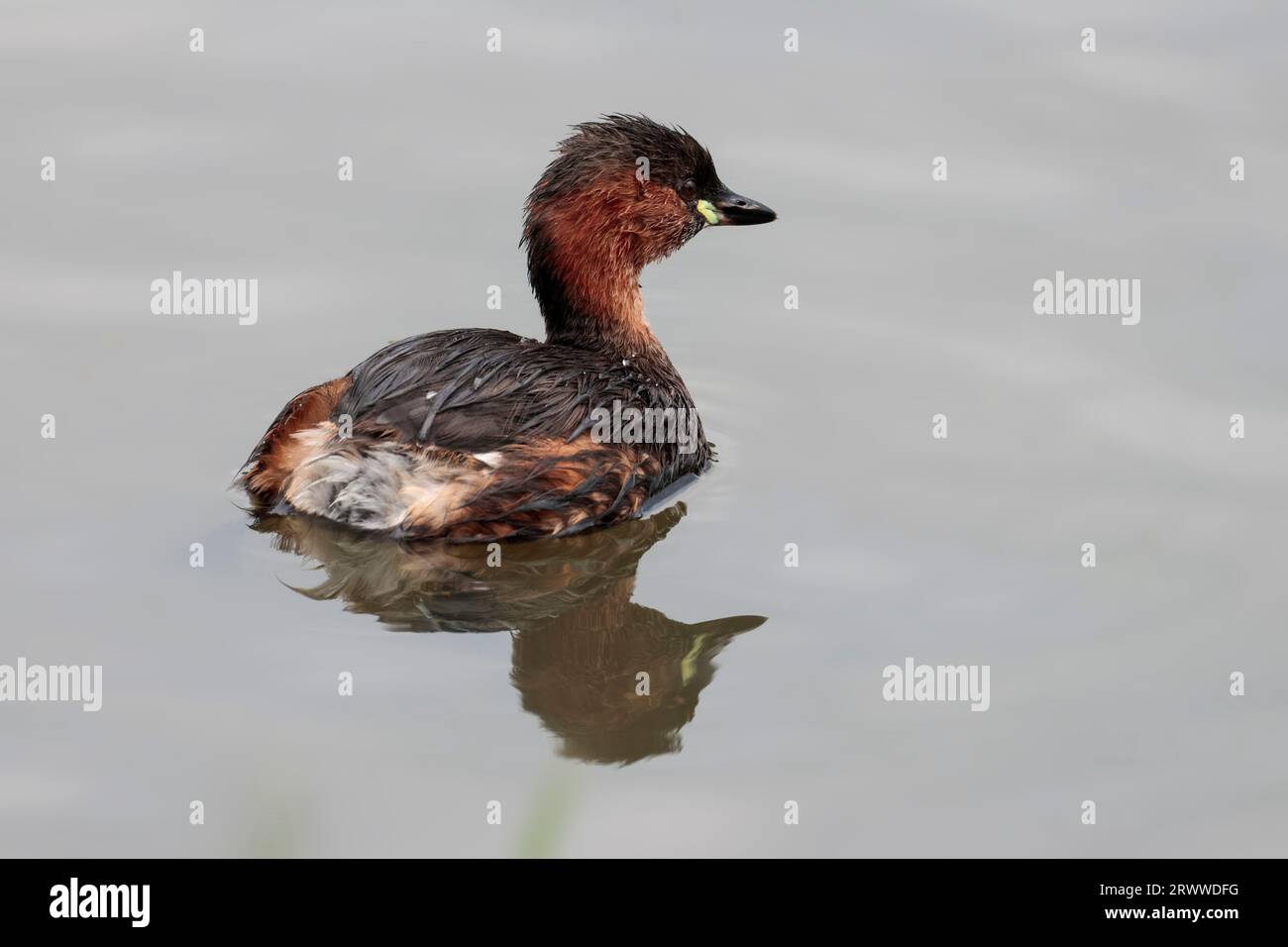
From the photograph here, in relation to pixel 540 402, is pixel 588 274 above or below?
above

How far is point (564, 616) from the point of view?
7504 mm

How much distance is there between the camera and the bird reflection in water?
6945mm

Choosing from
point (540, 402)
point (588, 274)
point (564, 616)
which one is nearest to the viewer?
point (564, 616)

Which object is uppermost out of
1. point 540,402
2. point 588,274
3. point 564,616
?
point 588,274

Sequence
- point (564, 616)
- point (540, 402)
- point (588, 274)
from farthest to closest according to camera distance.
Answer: point (588, 274) < point (540, 402) < point (564, 616)

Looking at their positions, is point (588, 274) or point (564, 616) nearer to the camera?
point (564, 616)

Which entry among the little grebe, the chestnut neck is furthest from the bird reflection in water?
the chestnut neck

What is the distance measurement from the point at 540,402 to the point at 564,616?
2.89 ft

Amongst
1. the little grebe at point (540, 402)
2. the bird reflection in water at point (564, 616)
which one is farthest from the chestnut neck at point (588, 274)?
the bird reflection in water at point (564, 616)

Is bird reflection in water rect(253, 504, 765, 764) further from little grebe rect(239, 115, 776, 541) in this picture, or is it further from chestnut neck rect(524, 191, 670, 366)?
chestnut neck rect(524, 191, 670, 366)

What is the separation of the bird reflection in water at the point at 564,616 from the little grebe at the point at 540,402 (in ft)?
0.33

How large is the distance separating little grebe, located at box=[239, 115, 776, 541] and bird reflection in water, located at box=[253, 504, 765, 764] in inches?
4.0

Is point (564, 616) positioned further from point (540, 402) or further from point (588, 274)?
point (588, 274)

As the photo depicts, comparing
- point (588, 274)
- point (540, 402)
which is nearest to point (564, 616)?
point (540, 402)
